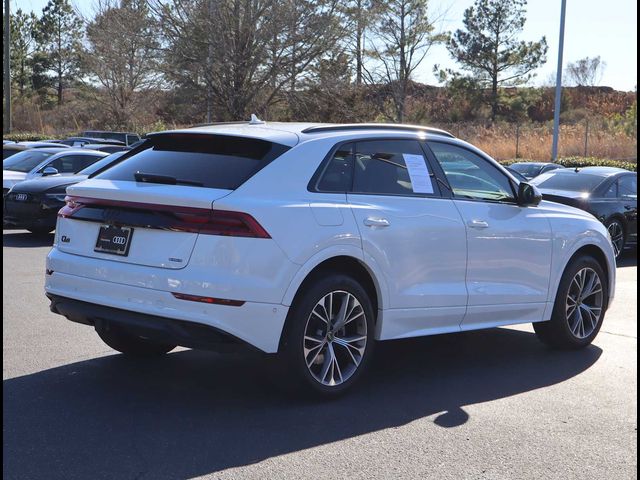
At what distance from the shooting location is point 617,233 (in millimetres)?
14188

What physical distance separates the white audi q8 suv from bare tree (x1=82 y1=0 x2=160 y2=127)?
2632 centimetres

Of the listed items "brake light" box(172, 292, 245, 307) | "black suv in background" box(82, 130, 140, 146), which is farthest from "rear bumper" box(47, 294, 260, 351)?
"black suv in background" box(82, 130, 140, 146)

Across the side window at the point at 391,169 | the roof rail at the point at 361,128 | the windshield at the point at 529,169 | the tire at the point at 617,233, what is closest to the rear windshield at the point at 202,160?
the roof rail at the point at 361,128

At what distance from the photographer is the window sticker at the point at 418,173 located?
6.10 m

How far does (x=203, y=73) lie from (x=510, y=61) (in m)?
31.6

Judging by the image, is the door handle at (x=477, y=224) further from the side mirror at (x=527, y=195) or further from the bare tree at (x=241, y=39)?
the bare tree at (x=241, y=39)

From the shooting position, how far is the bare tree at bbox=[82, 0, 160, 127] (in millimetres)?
31672

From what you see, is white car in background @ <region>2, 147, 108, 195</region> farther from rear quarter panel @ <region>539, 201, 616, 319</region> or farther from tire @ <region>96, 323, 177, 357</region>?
rear quarter panel @ <region>539, 201, 616, 319</region>

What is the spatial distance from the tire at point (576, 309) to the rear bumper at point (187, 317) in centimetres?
302

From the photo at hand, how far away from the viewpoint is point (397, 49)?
3850cm

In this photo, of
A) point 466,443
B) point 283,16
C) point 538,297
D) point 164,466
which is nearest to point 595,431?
point 466,443

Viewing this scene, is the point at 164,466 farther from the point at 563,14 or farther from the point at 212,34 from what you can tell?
the point at 563,14

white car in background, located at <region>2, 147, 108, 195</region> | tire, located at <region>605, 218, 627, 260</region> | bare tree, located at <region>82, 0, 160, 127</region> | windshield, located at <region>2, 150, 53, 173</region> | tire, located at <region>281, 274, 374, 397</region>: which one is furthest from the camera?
bare tree, located at <region>82, 0, 160, 127</region>

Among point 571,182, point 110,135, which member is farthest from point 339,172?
point 110,135
